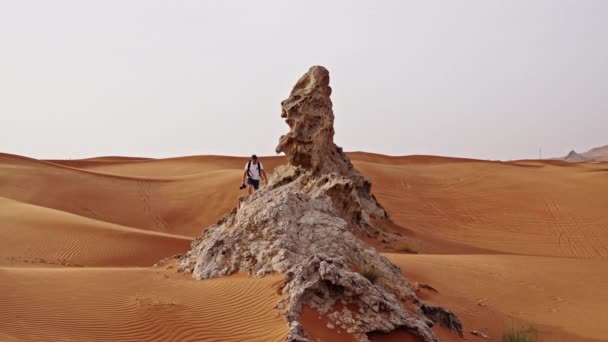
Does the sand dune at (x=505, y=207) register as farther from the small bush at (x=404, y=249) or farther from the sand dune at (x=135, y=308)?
the sand dune at (x=135, y=308)

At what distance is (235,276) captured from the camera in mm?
7629

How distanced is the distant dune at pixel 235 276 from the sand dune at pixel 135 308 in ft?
0.07

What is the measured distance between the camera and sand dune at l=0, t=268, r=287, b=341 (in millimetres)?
5688

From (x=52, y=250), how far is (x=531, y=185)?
78.2 ft

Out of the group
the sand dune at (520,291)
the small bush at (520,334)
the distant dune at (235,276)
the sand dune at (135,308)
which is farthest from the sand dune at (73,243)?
the small bush at (520,334)

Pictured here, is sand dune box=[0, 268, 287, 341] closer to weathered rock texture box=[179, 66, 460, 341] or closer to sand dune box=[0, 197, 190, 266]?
weathered rock texture box=[179, 66, 460, 341]

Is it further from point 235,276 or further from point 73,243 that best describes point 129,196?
point 235,276

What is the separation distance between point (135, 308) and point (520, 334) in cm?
497

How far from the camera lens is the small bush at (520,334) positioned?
6871 mm

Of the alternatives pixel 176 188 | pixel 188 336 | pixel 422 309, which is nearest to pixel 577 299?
pixel 422 309

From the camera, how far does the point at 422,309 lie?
23.2 feet

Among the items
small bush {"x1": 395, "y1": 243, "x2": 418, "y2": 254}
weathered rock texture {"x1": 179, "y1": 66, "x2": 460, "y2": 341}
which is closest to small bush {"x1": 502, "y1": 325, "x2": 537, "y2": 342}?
weathered rock texture {"x1": 179, "y1": 66, "x2": 460, "y2": 341}

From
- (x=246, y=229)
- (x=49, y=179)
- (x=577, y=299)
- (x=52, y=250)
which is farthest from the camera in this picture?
(x=49, y=179)

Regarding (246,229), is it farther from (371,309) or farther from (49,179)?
(49,179)
